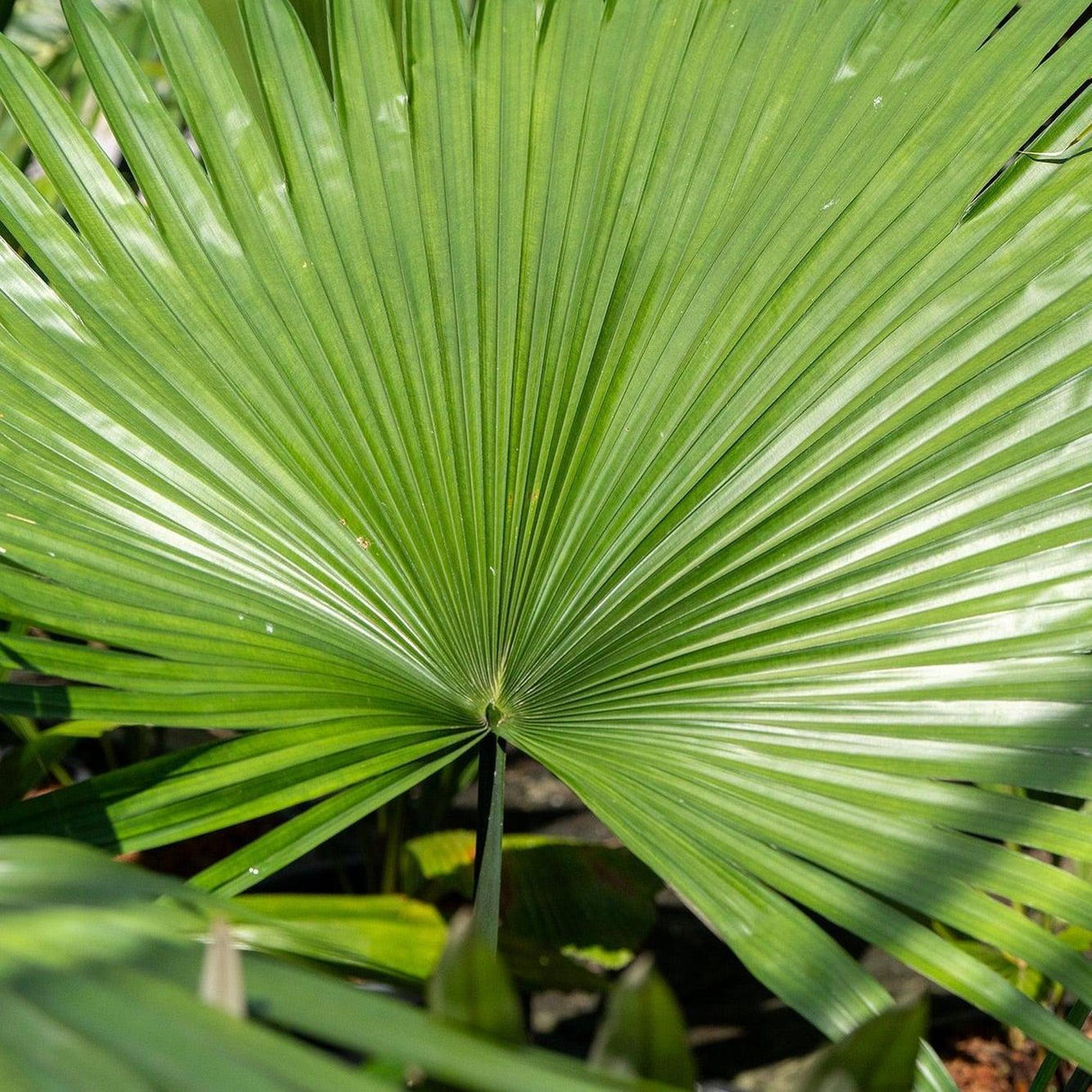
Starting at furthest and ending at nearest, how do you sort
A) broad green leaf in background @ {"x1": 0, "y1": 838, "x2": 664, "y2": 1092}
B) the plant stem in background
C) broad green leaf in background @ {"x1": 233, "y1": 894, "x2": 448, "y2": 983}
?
broad green leaf in background @ {"x1": 233, "y1": 894, "x2": 448, "y2": 983} < the plant stem in background < broad green leaf in background @ {"x1": 0, "y1": 838, "x2": 664, "y2": 1092}

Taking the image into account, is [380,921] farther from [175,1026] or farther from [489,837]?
[175,1026]

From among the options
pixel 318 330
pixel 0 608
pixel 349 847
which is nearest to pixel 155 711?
pixel 0 608

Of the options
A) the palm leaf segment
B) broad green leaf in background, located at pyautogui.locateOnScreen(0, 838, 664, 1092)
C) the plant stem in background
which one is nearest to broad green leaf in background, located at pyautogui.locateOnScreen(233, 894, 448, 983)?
the plant stem in background

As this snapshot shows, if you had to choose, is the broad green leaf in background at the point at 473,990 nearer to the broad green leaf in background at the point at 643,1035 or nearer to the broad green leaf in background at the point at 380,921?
the broad green leaf in background at the point at 643,1035

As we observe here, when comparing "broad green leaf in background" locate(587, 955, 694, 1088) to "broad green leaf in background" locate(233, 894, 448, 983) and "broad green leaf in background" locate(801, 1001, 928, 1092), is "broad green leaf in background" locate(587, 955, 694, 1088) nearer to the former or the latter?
"broad green leaf in background" locate(801, 1001, 928, 1092)

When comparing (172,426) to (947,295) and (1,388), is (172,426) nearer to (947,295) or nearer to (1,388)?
(1,388)
